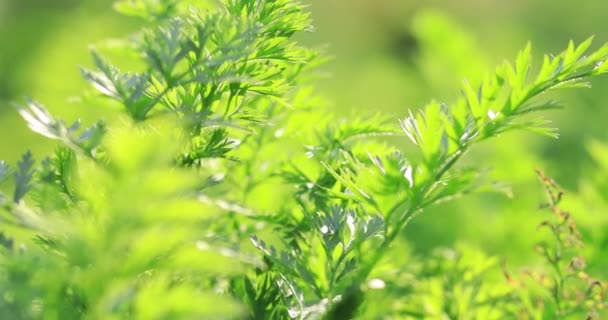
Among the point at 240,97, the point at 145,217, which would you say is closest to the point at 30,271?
the point at 145,217

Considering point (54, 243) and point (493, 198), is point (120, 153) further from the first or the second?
point (493, 198)

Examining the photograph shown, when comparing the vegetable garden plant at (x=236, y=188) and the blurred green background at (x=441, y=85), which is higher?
the vegetable garden plant at (x=236, y=188)

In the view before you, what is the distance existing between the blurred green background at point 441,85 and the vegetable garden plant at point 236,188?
0.05 m

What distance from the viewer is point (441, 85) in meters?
1.39

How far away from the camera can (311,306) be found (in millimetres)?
411

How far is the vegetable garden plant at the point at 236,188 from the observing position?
0.95ft

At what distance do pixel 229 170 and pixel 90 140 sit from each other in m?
0.15

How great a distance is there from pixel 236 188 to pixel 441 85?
92cm

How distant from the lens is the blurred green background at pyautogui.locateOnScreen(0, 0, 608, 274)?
94 centimetres

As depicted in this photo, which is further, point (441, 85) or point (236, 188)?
point (441, 85)

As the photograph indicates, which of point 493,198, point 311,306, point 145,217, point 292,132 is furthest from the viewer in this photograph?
point 493,198

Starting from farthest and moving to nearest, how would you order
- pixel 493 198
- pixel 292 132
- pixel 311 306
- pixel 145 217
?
pixel 493 198, pixel 292 132, pixel 311 306, pixel 145 217

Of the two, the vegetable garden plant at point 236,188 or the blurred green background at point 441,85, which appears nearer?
the vegetable garden plant at point 236,188

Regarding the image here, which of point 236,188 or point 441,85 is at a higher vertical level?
point 236,188
